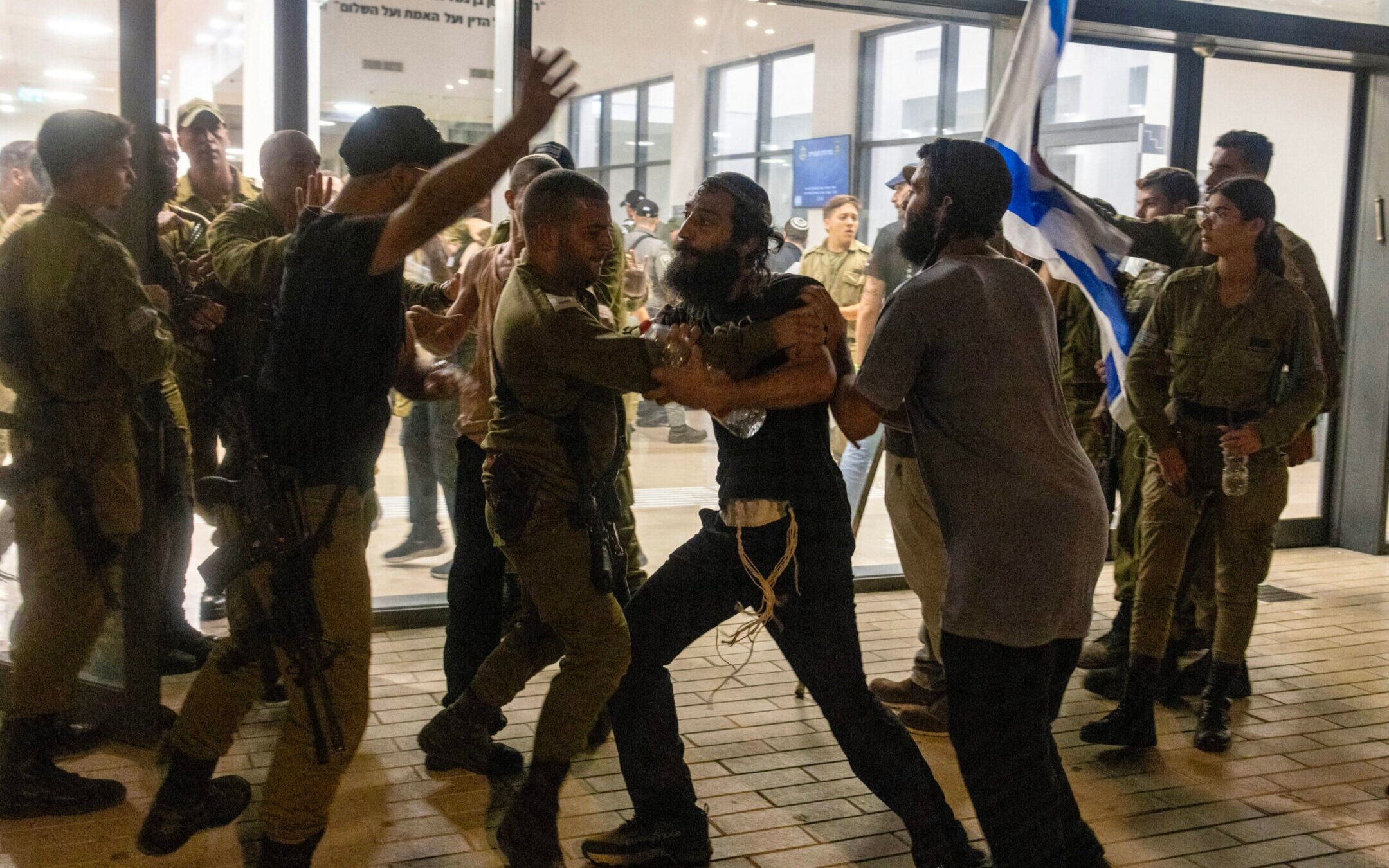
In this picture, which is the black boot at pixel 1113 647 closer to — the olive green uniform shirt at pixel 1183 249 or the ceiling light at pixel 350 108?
the olive green uniform shirt at pixel 1183 249

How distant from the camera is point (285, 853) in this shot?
2973 mm

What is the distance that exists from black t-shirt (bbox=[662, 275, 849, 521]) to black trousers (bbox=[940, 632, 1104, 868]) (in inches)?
22.5

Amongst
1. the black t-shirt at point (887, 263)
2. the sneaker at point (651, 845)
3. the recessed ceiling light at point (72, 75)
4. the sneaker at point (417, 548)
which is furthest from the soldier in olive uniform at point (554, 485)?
the black t-shirt at point (887, 263)

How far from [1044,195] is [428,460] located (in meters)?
3.29

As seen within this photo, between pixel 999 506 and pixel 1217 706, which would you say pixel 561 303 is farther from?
pixel 1217 706

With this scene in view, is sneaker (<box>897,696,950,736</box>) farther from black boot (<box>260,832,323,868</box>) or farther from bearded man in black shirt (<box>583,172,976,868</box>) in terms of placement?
black boot (<box>260,832,323,868</box>)

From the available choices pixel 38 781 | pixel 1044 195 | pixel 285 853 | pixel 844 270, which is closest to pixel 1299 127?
pixel 844 270

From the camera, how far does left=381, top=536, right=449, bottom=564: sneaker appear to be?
21.1ft

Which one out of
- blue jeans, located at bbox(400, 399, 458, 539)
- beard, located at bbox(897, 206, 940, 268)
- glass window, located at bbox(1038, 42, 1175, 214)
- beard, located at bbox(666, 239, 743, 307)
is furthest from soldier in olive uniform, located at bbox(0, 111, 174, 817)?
glass window, located at bbox(1038, 42, 1175, 214)

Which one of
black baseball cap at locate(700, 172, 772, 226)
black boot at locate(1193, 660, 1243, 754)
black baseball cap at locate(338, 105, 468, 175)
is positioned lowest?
black boot at locate(1193, 660, 1243, 754)

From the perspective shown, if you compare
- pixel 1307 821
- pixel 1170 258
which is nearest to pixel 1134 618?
pixel 1307 821

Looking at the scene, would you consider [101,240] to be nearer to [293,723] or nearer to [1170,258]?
[293,723]

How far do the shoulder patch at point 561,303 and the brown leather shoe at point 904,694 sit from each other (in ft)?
7.61

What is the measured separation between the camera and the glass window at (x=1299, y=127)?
24.5 feet
